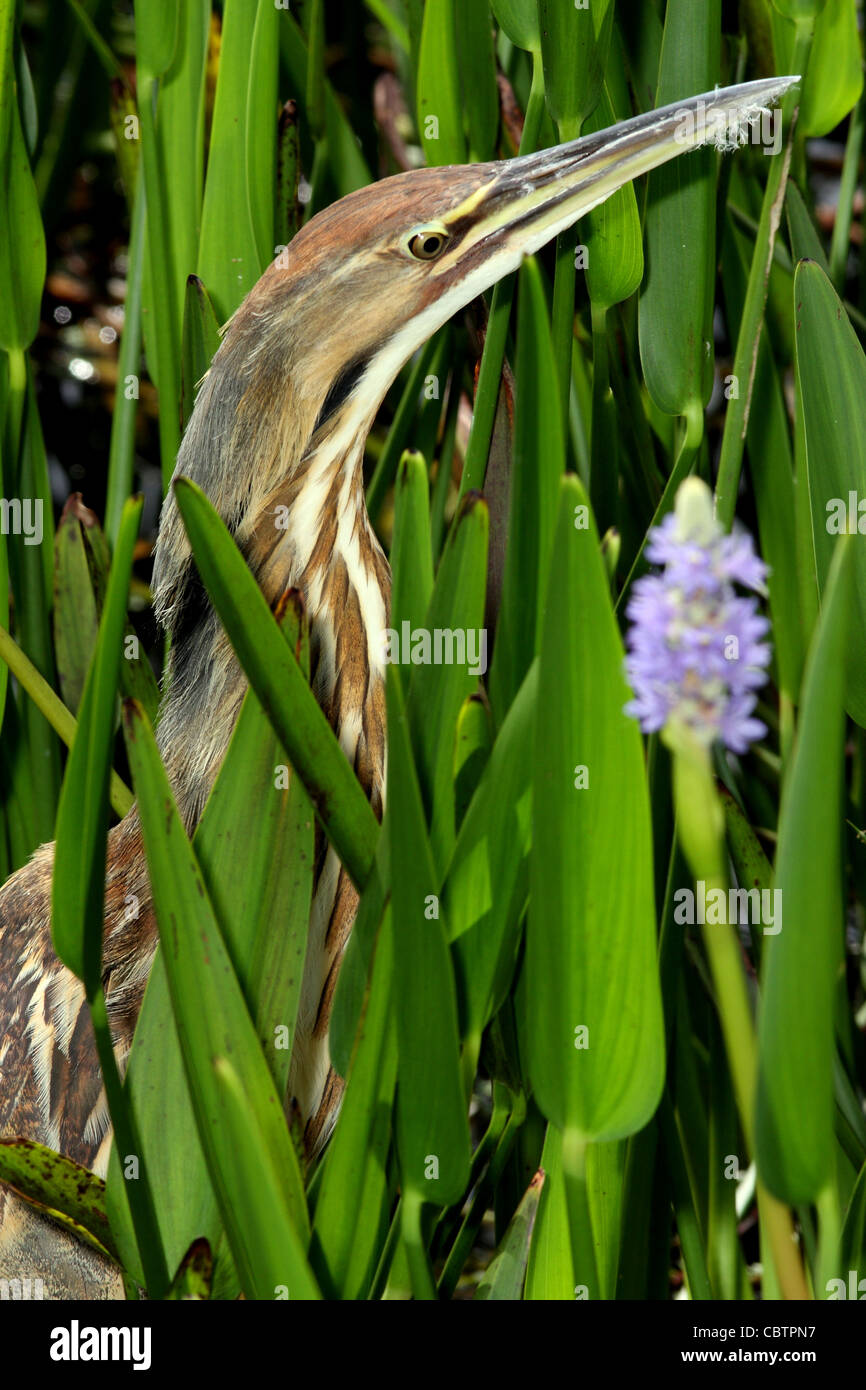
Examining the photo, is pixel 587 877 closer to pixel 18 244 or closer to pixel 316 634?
pixel 316 634

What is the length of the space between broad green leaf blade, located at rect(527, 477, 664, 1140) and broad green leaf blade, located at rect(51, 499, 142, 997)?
0.60ft

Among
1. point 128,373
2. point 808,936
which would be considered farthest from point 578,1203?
point 128,373

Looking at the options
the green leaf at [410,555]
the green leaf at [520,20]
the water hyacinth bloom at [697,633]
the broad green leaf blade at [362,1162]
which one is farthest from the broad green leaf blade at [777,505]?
the water hyacinth bloom at [697,633]

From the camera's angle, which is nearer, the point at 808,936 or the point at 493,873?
the point at 808,936

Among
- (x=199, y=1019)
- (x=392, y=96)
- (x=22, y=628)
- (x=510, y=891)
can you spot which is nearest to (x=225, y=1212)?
(x=199, y=1019)

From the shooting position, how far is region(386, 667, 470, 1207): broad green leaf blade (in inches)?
19.3

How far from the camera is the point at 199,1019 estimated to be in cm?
56

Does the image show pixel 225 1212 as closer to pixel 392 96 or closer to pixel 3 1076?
pixel 3 1076

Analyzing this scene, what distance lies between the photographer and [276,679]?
56 centimetres

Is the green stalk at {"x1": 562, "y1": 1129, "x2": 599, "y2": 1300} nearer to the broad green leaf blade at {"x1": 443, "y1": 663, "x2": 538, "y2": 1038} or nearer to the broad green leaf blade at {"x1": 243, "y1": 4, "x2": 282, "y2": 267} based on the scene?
the broad green leaf blade at {"x1": 443, "y1": 663, "x2": 538, "y2": 1038}

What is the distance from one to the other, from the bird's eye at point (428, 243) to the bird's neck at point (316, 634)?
0.14 meters

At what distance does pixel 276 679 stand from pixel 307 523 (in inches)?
12.3

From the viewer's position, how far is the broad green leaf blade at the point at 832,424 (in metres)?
0.70
